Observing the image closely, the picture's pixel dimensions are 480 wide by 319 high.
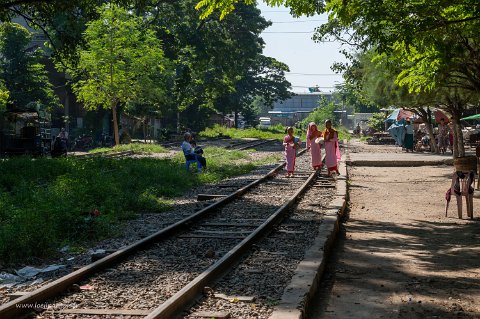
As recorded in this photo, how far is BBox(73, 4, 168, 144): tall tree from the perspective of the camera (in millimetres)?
42000

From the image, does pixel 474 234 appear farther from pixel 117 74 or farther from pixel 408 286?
pixel 117 74

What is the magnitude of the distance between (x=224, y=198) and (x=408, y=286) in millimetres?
7525

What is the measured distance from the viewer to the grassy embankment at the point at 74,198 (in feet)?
31.7

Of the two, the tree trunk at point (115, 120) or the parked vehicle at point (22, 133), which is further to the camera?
the tree trunk at point (115, 120)

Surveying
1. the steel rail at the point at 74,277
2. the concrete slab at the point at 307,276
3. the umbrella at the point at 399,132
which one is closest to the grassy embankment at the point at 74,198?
the steel rail at the point at 74,277

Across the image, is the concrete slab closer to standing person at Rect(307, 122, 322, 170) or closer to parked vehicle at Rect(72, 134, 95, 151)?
standing person at Rect(307, 122, 322, 170)

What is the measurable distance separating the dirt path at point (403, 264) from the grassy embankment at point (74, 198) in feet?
12.9

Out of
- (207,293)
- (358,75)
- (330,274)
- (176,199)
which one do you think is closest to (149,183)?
(176,199)

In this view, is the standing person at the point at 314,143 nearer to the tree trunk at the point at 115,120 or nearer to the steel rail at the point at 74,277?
the steel rail at the point at 74,277

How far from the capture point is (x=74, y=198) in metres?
14.3

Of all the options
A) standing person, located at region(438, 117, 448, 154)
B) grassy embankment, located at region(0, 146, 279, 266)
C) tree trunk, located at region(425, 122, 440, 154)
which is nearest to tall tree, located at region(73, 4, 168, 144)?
tree trunk, located at region(425, 122, 440, 154)

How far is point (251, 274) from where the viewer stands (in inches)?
316

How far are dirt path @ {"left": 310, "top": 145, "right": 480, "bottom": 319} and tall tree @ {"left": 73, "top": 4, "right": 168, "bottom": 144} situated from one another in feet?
90.6

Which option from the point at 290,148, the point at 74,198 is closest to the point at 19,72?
the point at 290,148
